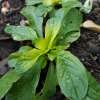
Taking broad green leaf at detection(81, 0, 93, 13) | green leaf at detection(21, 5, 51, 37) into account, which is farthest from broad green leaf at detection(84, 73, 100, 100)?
broad green leaf at detection(81, 0, 93, 13)

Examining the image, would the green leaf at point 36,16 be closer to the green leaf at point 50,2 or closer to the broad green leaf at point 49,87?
the green leaf at point 50,2

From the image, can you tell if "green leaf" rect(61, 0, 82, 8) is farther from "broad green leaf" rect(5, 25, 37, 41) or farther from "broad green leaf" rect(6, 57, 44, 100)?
"broad green leaf" rect(6, 57, 44, 100)

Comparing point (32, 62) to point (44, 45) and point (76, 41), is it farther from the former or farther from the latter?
point (76, 41)

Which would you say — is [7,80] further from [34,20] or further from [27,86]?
[34,20]

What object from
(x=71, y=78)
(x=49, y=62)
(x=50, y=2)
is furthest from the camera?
(x=50, y=2)

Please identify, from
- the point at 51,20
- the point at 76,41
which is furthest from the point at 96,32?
the point at 51,20

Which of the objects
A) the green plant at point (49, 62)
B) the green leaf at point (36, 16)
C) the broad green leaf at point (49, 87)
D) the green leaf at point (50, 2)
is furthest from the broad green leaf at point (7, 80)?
the green leaf at point (50, 2)

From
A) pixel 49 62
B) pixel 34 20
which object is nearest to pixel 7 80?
pixel 49 62
